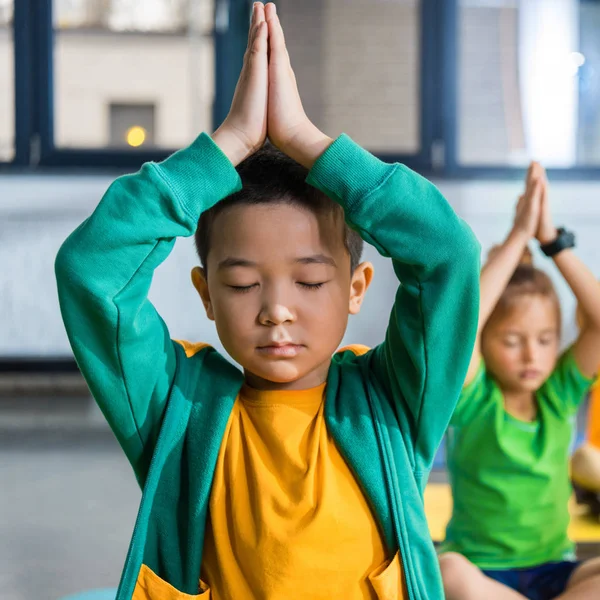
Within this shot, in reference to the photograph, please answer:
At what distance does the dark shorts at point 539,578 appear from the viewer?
1.59 metres

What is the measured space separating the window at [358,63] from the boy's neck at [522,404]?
4.05 m

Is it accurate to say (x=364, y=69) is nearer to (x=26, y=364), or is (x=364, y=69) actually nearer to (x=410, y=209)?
(x=26, y=364)

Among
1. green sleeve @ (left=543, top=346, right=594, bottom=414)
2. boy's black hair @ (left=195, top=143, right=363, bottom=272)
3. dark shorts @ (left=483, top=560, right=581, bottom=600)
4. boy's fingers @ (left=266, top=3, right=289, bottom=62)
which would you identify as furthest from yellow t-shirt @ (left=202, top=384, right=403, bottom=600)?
green sleeve @ (left=543, top=346, right=594, bottom=414)

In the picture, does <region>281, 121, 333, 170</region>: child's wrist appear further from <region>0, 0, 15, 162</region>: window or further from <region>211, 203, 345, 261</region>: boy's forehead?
<region>0, 0, 15, 162</region>: window

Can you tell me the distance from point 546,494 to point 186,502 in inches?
36.1

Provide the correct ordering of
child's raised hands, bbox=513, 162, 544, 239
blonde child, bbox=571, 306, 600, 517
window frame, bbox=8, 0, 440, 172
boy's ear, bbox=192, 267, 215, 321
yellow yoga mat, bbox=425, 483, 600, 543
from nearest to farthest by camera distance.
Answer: boy's ear, bbox=192, 267, 215, 321 < child's raised hands, bbox=513, 162, 544, 239 < yellow yoga mat, bbox=425, 483, 600, 543 < blonde child, bbox=571, 306, 600, 517 < window frame, bbox=8, 0, 440, 172

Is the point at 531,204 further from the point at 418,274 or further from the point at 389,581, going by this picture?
the point at 389,581

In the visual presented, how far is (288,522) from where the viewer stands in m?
0.96

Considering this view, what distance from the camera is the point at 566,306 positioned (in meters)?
4.05

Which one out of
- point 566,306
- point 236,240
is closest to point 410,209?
point 236,240

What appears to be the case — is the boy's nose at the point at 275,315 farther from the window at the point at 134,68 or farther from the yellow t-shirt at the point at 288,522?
the window at the point at 134,68

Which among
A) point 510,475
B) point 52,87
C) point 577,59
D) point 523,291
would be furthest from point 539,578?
point 577,59

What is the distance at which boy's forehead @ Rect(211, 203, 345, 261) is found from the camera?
95cm

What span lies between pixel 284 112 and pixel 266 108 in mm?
26
